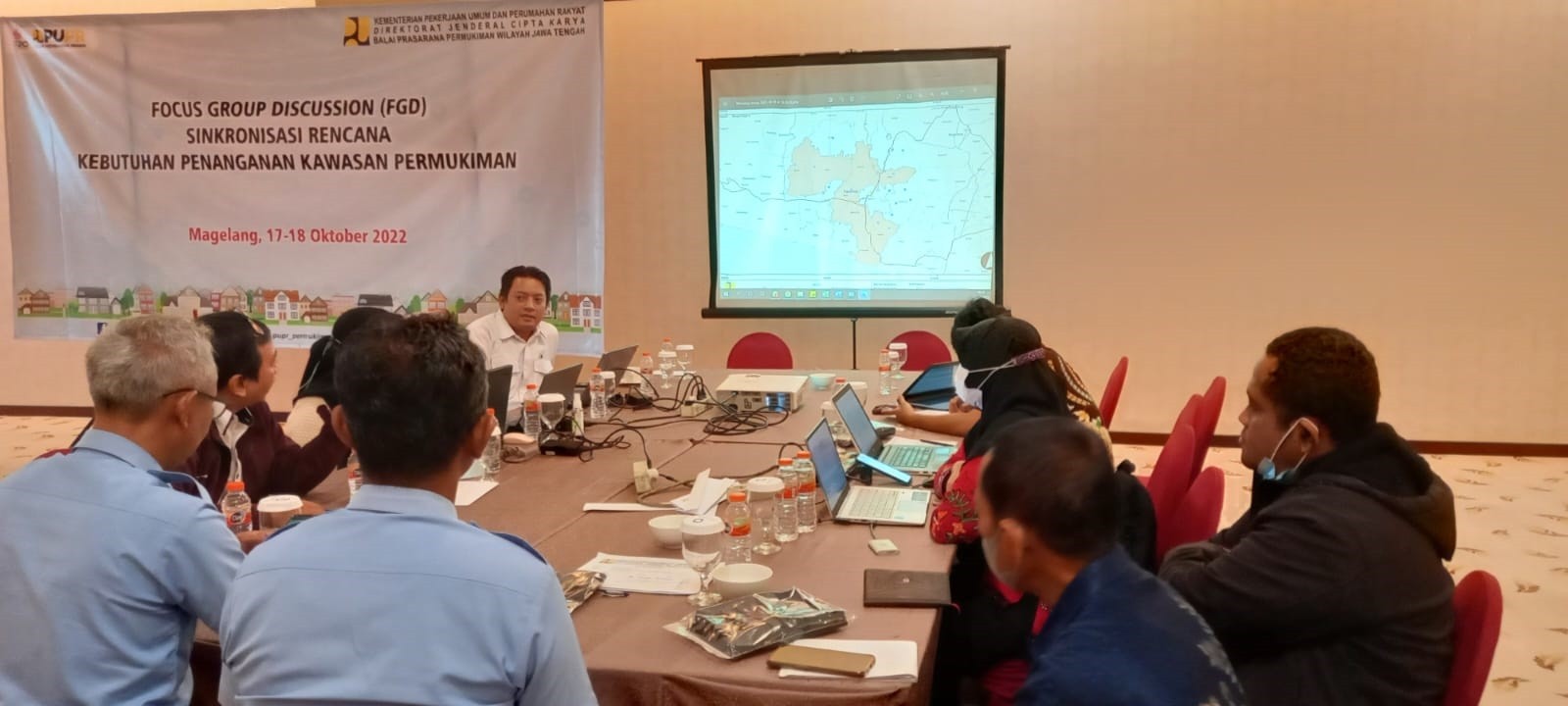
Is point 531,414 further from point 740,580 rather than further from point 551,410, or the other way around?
point 740,580

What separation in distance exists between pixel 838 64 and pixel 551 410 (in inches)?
123

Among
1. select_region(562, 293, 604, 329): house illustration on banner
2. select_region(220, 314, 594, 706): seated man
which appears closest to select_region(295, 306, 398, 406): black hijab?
select_region(562, 293, 604, 329): house illustration on banner

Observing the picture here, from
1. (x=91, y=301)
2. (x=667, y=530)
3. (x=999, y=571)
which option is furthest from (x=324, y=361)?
(x=91, y=301)

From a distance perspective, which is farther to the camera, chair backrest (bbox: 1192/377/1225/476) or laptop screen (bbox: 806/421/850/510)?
chair backrest (bbox: 1192/377/1225/476)

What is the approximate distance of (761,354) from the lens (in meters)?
5.30

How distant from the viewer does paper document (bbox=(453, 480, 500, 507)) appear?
105 inches

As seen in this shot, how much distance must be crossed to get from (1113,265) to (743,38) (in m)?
2.57

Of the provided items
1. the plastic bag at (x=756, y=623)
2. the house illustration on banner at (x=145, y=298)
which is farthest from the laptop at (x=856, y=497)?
the house illustration on banner at (x=145, y=298)

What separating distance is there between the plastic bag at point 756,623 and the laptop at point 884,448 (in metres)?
1.17

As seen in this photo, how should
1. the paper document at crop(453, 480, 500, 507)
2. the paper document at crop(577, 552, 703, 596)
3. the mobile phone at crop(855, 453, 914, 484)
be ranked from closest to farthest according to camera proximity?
1. the paper document at crop(577, 552, 703, 596)
2. the paper document at crop(453, 480, 500, 507)
3. the mobile phone at crop(855, 453, 914, 484)

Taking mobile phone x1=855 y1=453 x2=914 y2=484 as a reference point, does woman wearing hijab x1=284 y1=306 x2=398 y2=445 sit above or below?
above

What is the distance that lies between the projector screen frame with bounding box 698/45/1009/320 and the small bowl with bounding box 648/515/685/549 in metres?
3.61

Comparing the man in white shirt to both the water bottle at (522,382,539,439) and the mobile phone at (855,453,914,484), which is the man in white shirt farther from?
the mobile phone at (855,453,914,484)

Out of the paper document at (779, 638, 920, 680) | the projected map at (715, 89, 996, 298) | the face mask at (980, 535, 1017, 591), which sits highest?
the projected map at (715, 89, 996, 298)
